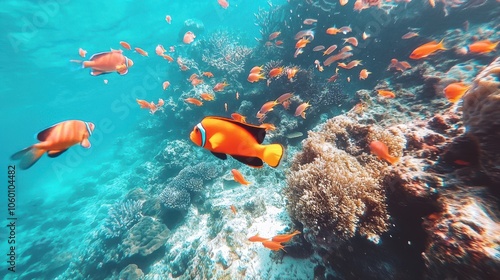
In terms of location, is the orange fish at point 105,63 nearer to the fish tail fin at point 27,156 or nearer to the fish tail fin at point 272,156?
the fish tail fin at point 27,156

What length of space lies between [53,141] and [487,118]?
4677mm

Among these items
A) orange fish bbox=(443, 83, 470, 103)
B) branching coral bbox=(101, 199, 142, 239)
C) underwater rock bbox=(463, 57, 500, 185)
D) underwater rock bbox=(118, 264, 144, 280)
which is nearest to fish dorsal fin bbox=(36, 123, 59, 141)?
underwater rock bbox=(463, 57, 500, 185)

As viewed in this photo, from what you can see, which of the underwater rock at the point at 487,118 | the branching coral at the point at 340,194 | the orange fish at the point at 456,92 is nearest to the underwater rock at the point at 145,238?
the branching coral at the point at 340,194

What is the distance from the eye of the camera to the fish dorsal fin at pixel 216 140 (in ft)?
5.61

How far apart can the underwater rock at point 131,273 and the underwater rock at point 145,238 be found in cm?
40

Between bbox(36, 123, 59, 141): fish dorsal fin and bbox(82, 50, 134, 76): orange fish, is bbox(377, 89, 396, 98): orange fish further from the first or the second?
bbox(36, 123, 59, 141): fish dorsal fin

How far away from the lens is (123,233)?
927cm

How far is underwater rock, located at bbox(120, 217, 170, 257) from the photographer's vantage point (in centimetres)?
794

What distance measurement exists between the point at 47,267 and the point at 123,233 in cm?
686

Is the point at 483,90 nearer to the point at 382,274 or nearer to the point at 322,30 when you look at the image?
the point at 382,274

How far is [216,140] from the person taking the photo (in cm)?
172

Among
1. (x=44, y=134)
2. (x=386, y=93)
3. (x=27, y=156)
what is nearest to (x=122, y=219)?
(x=27, y=156)

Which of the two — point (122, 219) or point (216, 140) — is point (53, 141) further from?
point (122, 219)

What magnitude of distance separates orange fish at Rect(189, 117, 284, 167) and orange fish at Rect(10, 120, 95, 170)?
2185 millimetres
